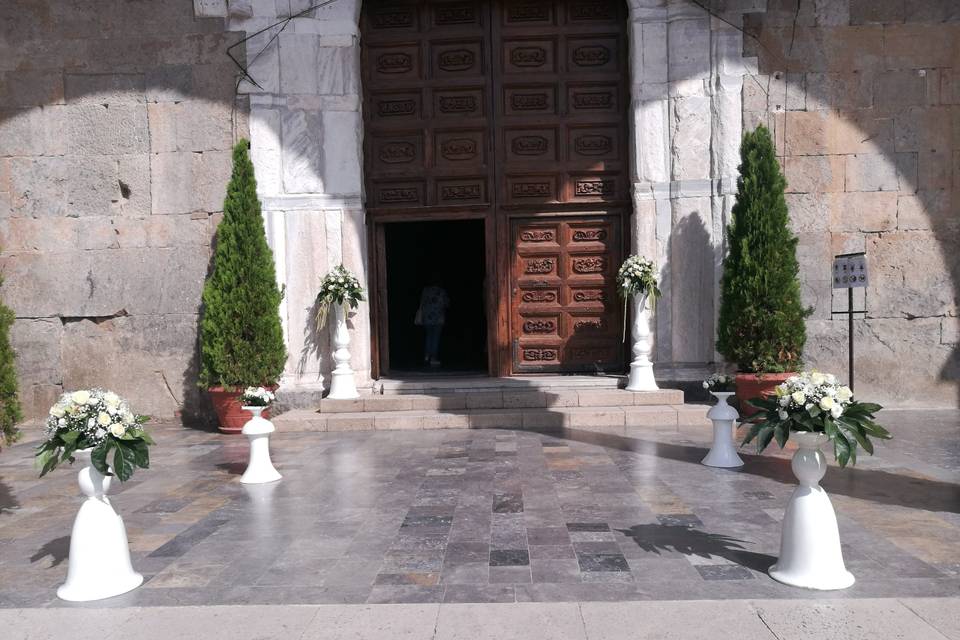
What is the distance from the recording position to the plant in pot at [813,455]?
3.27 m

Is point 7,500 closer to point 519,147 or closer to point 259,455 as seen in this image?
point 259,455

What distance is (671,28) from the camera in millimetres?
8047

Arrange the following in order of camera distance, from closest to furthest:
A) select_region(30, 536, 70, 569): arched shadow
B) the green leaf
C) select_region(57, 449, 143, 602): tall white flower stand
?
1. select_region(57, 449, 143, 602): tall white flower stand
2. the green leaf
3. select_region(30, 536, 70, 569): arched shadow

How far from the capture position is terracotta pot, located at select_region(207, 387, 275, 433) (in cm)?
763

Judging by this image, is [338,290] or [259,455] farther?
[338,290]

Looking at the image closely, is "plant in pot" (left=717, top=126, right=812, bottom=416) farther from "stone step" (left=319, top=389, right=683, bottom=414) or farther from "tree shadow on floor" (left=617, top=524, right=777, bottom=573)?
"tree shadow on floor" (left=617, top=524, right=777, bottom=573)

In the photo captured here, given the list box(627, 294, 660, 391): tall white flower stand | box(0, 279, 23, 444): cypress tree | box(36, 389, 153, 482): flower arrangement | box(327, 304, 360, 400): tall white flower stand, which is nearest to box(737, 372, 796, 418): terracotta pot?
box(627, 294, 660, 391): tall white flower stand

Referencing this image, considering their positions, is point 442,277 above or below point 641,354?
above

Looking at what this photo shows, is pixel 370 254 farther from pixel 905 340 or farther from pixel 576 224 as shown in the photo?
pixel 905 340

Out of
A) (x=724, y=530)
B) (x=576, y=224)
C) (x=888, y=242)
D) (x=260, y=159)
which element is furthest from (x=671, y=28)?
(x=724, y=530)

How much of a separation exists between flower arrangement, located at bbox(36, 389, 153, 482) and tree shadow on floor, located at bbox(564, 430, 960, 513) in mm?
4083

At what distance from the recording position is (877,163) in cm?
799

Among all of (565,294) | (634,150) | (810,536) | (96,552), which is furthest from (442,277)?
(810,536)

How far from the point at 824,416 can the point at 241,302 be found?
612 cm
